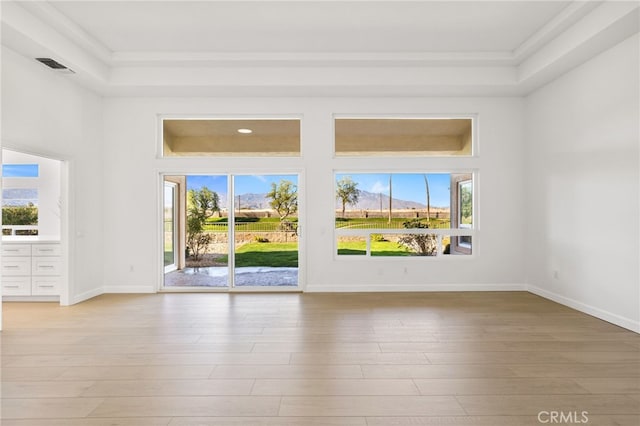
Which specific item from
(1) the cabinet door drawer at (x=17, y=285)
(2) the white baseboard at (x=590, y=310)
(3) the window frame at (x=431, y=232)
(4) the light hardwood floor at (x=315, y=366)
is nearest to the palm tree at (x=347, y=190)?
(3) the window frame at (x=431, y=232)

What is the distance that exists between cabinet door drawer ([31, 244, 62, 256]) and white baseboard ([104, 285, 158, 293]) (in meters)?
0.92

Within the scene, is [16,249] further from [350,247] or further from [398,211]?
[398,211]

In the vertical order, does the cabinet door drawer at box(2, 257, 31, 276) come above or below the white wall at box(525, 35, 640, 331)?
below

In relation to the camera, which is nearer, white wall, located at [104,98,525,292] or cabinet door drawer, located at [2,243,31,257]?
cabinet door drawer, located at [2,243,31,257]

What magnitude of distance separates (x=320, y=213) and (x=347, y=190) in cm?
59

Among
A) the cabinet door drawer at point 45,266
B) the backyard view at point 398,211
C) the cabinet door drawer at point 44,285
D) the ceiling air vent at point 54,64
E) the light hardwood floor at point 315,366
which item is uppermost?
the ceiling air vent at point 54,64

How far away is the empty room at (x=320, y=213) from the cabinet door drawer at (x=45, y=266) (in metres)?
0.03

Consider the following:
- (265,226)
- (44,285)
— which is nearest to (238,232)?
(265,226)

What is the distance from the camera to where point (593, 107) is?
4.45 meters

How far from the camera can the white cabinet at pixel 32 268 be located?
529cm

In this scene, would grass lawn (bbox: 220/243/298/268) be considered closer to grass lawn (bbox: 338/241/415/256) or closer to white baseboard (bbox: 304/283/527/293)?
white baseboard (bbox: 304/283/527/293)

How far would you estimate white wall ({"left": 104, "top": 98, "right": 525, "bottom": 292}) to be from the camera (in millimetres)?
5816

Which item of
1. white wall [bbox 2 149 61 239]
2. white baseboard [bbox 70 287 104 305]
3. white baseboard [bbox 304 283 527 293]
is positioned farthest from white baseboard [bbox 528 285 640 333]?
white wall [bbox 2 149 61 239]

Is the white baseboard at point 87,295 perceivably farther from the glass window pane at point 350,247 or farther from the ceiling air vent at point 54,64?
the glass window pane at point 350,247
